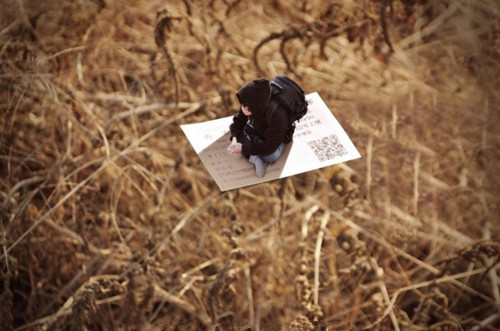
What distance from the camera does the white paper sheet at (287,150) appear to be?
2.09 metres

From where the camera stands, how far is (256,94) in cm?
192

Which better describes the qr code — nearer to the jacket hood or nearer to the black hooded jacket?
the black hooded jacket

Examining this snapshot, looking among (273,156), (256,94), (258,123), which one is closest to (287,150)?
(273,156)

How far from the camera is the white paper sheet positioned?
2.09 metres

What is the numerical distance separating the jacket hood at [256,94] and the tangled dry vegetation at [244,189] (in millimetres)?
231

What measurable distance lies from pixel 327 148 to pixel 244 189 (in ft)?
0.83

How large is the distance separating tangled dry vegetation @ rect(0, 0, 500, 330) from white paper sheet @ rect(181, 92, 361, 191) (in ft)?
0.09

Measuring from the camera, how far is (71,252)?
6.33ft

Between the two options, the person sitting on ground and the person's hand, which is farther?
the person's hand

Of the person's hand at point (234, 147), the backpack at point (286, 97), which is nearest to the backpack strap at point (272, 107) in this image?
the backpack at point (286, 97)

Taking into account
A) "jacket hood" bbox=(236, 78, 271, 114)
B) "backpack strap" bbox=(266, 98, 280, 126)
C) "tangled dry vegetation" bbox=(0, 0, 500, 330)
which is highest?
"jacket hood" bbox=(236, 78, 271, 114)

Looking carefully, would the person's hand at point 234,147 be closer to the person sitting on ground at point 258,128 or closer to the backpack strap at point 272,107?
the person sitting on ground at point 258,128

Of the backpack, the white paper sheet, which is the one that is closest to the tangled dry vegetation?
the white paper sheet

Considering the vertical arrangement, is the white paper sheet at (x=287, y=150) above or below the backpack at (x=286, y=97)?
below
